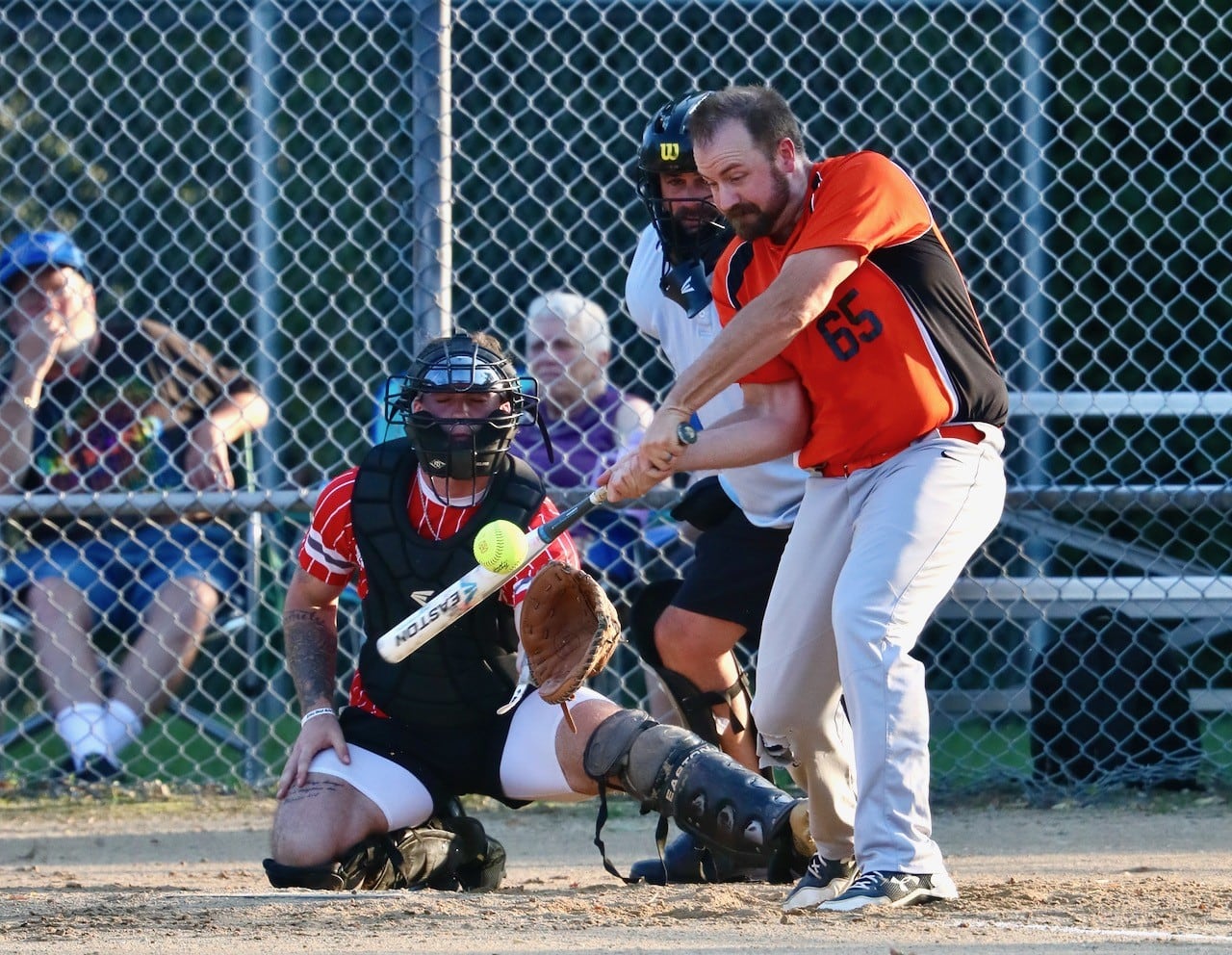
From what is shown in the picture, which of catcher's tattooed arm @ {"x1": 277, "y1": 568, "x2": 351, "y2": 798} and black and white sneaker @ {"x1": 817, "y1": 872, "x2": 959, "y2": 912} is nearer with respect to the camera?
black and white sneaker @ {"x1": 817, "y1": 872, "x2": 959, "y2": 912}

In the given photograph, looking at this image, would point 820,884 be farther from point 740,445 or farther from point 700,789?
point 740,445

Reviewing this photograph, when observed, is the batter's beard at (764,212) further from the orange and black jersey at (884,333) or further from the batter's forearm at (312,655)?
the batter's forearm at (312,655)

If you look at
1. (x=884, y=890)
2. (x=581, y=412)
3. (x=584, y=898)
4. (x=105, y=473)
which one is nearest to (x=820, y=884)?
(x=884, y=890)

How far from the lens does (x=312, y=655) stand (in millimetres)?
3941

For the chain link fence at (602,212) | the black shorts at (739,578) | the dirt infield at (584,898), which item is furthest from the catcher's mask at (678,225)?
the chain link fence at (602,212)

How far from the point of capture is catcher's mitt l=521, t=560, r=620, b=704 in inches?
139

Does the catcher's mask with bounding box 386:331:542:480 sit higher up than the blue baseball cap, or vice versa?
the blue baseball cap

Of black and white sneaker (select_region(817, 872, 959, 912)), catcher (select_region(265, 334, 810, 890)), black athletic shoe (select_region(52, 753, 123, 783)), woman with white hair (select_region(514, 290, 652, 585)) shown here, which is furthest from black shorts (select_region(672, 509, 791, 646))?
black athletic shoe (select_region(52, 753, 123, 783))

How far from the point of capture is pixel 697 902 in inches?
133

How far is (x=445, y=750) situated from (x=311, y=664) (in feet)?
1.23

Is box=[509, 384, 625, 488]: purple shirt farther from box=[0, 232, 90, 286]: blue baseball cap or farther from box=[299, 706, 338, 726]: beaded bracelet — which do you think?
box=[299, 706, 338, 726]: beaded bracelet

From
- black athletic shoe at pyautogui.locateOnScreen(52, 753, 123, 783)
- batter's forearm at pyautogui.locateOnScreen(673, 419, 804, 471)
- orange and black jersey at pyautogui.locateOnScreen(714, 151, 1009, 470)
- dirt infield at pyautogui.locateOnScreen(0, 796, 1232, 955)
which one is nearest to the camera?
dirt infield at pyautogui.locateOnScreen(0, 796, 1232, 955)

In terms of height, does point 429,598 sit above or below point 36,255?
below

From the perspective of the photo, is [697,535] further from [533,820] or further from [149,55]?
[149,55]
